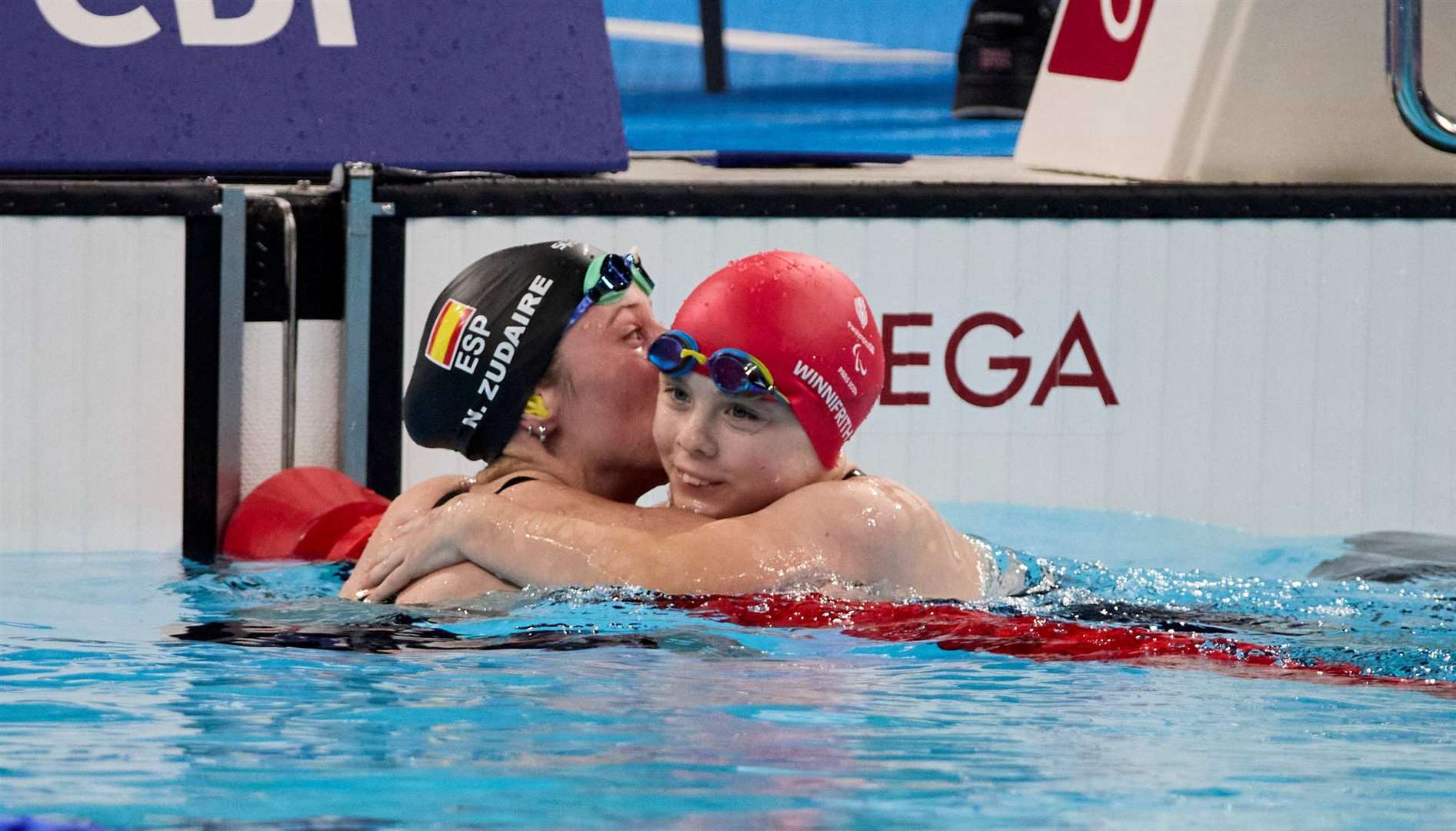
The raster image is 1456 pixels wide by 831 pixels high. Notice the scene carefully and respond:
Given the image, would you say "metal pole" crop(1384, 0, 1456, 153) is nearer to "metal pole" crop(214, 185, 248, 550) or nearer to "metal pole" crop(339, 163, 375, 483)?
"metal pole" crop(339, 163, 375, 483)

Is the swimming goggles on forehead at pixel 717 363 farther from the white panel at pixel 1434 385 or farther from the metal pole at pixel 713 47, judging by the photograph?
the metal pole at pixel 713 47

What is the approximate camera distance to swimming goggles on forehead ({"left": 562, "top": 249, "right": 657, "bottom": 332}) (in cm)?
409

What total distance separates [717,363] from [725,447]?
0.18 meters

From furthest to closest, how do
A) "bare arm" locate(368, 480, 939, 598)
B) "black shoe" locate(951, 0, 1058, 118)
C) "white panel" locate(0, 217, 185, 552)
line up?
"black shoe" locate(951, 0, 1058, 118) < "white panel" locate(0, 217, 185, 552) < "bare arm" locate(368, 480, 939, 598)

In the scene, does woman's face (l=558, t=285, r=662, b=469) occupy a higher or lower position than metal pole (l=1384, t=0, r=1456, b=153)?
lower

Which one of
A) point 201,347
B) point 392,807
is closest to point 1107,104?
point 201,347

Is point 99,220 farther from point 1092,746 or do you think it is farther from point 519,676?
point 1092,746

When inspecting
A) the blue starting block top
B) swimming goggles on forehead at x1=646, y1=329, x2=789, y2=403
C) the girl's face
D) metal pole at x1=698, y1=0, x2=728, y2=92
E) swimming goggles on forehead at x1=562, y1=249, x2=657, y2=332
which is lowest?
the girl's face

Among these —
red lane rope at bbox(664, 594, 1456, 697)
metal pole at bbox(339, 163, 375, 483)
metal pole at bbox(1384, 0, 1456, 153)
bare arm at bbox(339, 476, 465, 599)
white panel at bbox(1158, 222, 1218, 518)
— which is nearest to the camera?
red lane rope at bbox(664, 594, 1456, 697)

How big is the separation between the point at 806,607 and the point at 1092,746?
830 millimetres

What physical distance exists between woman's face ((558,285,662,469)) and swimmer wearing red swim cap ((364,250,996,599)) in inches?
6.5

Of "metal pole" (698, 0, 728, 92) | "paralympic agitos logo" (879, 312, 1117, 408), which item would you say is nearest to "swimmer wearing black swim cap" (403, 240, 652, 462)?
"paralympic agitos logo" (879, 312, 1117, 408)

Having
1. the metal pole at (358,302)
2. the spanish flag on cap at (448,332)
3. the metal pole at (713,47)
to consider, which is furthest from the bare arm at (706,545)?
the metal pole at (713,47)

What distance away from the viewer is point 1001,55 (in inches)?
349
